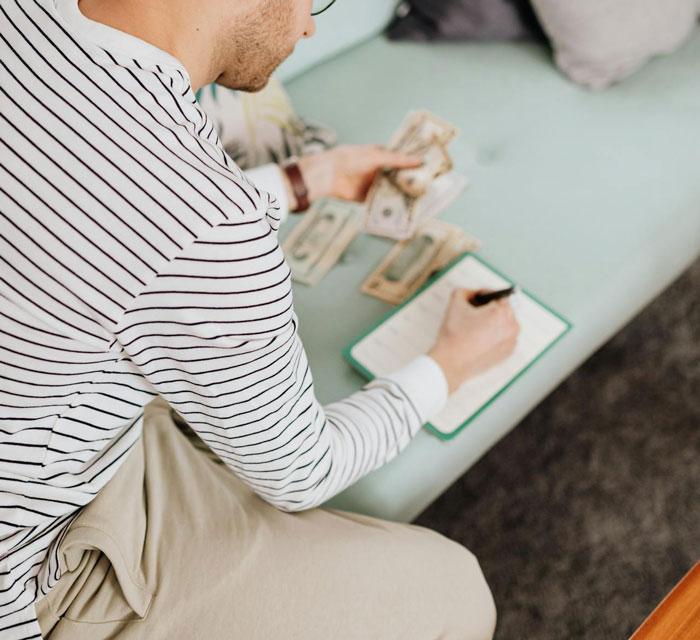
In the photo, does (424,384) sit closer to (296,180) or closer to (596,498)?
(296,180)

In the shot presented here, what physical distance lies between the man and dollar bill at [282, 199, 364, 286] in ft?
1.21

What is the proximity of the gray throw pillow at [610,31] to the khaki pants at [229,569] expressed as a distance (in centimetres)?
115

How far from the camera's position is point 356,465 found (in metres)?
0.89

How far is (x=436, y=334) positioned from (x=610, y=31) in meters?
0.87

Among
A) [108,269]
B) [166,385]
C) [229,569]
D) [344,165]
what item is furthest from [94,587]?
[344,165]

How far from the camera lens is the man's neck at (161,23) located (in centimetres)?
66

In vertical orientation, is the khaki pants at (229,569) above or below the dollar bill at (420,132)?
below

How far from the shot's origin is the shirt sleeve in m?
0.61

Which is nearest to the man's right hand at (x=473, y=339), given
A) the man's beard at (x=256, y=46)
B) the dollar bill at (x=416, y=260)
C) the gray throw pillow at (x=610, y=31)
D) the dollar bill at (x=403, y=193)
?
the dollar bill at (x=416, y=260)

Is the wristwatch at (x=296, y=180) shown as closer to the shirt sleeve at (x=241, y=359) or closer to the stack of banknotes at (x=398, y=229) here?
the stack of banknotes at (x=398, y=229)

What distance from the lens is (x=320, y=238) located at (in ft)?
4.34

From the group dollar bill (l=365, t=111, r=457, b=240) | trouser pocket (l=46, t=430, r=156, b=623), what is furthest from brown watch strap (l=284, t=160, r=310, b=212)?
trouser pocket (l=46, t=430, r=156, b=623)

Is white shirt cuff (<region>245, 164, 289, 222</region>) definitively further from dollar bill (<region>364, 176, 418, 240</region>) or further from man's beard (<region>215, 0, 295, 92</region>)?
man's beard (<region>215, 0, 295, 92</region>)

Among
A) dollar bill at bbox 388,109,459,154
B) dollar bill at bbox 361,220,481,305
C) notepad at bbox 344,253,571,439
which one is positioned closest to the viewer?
notepad at bbox 344,253,571,439
